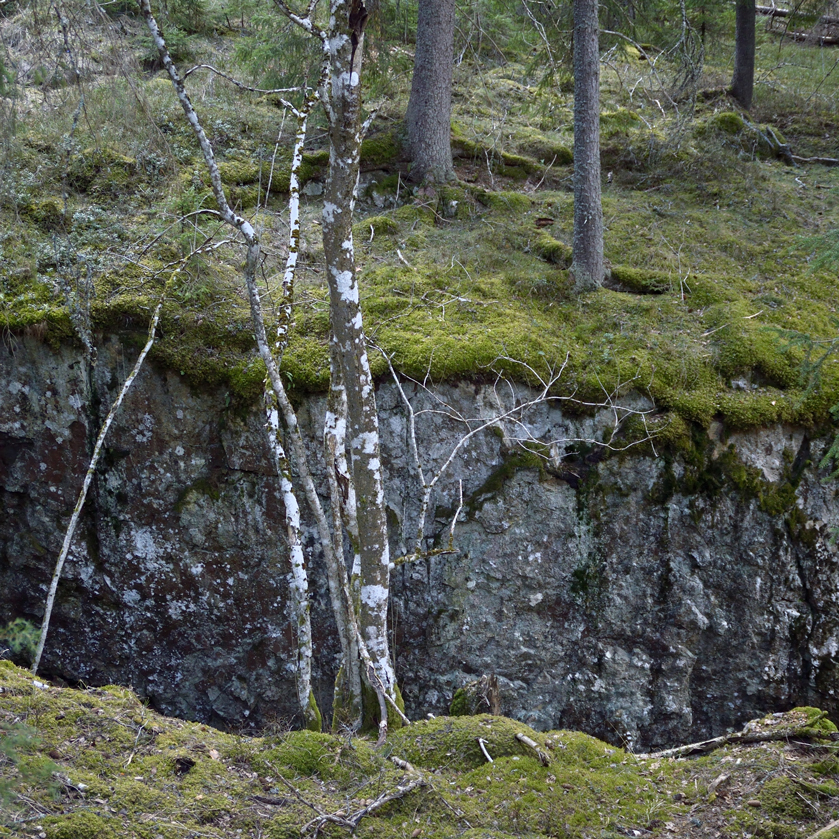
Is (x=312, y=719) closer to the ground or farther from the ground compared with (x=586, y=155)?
closer to the ground

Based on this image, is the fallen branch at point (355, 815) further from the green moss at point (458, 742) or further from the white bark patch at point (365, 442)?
the white bark patch at point (365, 442)

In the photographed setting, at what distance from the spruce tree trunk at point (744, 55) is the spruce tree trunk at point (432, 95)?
14.8 feet

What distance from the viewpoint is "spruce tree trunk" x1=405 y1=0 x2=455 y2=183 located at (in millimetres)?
7953

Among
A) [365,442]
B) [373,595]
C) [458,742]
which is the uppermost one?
[365,442]

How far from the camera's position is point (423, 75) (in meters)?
8.05

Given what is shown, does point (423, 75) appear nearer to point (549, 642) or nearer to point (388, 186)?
point (388, 186)

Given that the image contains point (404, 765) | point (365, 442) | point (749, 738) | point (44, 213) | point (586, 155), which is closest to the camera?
point (404, 765)

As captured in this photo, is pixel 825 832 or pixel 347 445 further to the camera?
pixel 347 445

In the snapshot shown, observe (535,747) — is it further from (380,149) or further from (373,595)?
(380,149)

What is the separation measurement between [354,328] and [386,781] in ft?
7.61

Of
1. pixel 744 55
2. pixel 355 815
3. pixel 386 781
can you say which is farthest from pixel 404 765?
pixel 744 55

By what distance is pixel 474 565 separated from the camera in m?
5.88

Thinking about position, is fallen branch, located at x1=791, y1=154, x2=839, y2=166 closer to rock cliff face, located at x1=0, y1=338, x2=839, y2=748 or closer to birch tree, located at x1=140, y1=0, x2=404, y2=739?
rock cliff face, located at x1=0, y1=338, x2=839, y2=748

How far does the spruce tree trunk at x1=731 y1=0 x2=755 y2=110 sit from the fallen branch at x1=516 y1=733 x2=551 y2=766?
993 cm
